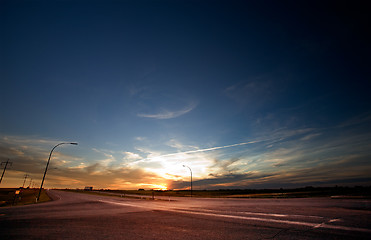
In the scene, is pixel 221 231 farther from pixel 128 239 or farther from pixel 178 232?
pixel 128 239

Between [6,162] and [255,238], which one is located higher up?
[6,162]

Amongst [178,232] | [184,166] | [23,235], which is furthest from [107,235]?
[184,166]

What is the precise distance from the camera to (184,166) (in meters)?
56.0

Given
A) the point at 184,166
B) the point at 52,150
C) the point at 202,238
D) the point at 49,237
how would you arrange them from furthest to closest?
the point at 184,166 → the point at 52,150 → the point at 49,237 → the point at 202,238

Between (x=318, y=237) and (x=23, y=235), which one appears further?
(x=23, y=235)

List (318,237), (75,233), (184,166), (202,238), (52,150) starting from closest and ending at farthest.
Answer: (318,237), (202,238), (75,233), (52,150), (184,166)

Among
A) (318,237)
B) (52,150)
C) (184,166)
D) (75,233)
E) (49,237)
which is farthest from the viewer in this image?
(184,166)

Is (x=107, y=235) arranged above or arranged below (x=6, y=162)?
below

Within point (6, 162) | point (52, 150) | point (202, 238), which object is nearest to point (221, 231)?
point (202, 238)

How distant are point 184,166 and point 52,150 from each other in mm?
34937

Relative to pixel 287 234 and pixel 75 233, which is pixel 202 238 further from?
pixel 75 233

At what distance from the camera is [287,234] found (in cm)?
525

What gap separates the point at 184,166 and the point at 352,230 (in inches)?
2051

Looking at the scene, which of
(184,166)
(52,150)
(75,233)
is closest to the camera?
(75,233)
